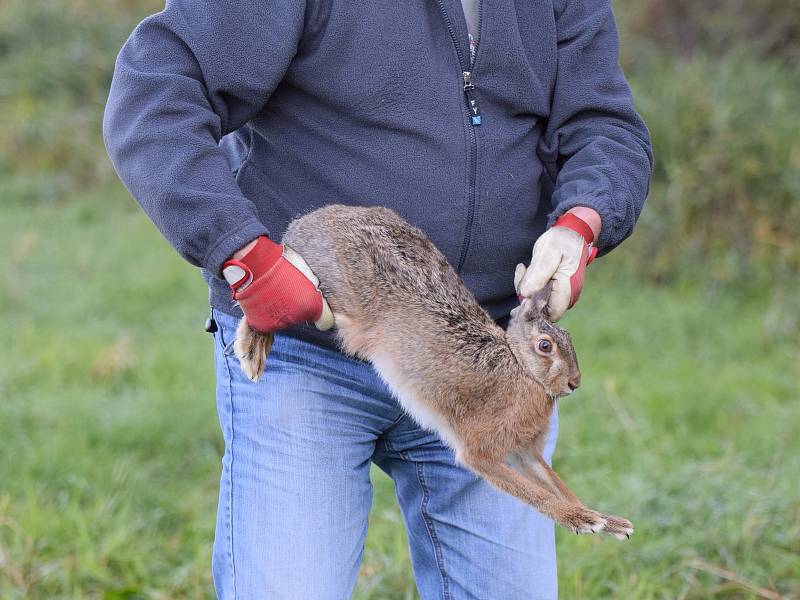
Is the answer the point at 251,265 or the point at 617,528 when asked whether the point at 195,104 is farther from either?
the point at 617,528

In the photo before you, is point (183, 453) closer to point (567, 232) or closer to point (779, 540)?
point (779, 540)

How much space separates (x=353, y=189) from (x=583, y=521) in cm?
86

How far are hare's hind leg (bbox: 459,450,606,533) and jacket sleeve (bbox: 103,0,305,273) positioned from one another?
2.19 ft

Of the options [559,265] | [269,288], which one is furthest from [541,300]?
[269,288]

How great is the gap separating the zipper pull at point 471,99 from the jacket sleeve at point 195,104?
396 mm

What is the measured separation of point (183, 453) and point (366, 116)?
2.82 metres

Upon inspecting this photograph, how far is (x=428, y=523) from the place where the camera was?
2.44 m

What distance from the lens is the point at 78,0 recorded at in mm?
11930

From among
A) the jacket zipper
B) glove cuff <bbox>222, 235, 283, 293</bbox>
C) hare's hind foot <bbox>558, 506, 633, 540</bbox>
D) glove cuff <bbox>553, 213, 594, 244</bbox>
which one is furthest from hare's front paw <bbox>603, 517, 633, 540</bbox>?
glove cuff <bbox>222, 235, 283, 293</bbox>

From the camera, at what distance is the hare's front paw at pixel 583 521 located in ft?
6.63

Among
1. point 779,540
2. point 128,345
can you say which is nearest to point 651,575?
point 779,540

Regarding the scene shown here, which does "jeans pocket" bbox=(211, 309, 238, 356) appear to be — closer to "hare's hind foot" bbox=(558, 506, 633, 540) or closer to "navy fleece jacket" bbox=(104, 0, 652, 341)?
"navy fleece jacket" bbox=(104, 0, 652, 341)

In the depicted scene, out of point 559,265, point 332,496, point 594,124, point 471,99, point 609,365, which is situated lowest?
point 609,365

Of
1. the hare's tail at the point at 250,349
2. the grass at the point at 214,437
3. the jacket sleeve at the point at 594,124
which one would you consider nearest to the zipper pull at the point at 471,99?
the jacket sleeve at the point at 594,124
